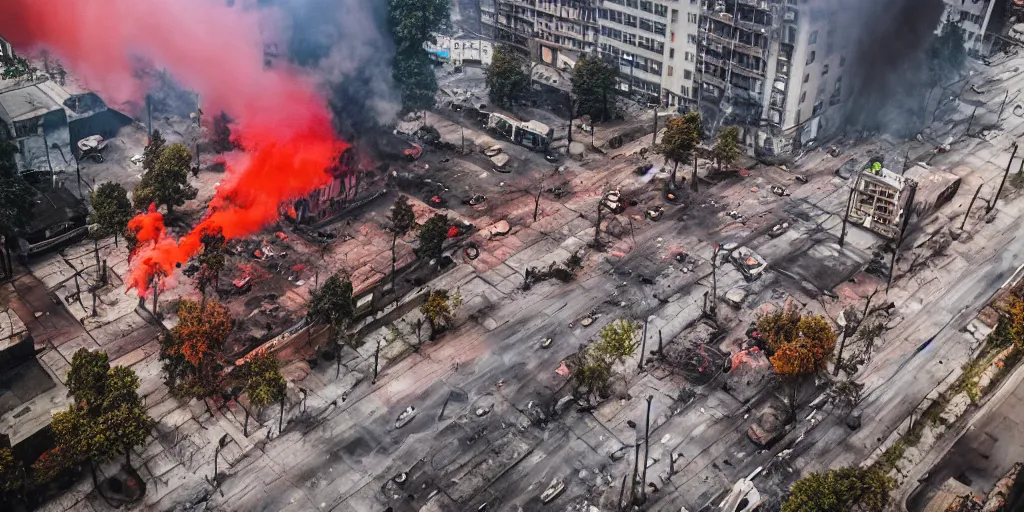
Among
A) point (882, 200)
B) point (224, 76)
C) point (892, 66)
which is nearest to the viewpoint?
point (882, 200)

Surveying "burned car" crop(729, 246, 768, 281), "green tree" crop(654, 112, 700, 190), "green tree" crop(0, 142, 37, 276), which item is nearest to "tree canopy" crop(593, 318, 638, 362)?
"burned car" crop(729, 246, 768, 281)

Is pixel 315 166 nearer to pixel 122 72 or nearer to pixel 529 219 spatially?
pixel 529 219

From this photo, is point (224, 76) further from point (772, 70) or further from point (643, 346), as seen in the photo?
point (772, 70)

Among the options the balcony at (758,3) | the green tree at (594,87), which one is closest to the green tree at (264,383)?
the green tree at (594,87)

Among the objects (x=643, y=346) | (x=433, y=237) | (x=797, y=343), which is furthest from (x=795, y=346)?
(x=433, y=237)

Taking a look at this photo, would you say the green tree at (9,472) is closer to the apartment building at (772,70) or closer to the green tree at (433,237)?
the green tree at (433,237)

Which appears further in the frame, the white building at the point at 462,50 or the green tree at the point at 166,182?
the white building at the point at 462,50

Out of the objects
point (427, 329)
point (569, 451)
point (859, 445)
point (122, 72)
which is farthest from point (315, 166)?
point (859, 445)
